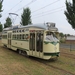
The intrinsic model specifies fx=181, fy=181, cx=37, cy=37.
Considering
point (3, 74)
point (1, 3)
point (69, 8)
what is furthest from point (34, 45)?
point (69, 8)

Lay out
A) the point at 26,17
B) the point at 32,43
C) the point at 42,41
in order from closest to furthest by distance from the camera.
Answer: the point at 42,41
the point at 32,43
the point at 26,17

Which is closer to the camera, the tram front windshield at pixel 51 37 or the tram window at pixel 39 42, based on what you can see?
the tram front windshield at pixel 51 37

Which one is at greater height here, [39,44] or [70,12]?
[70,12]

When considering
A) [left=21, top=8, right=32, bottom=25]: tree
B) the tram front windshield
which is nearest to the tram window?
the tram front windshield

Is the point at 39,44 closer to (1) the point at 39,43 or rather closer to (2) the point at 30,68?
(1) the point at 39,43

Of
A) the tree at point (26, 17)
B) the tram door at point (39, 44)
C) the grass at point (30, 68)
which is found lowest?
the grass at point (30, 68)

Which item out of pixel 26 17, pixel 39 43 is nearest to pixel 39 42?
pixel 39 43

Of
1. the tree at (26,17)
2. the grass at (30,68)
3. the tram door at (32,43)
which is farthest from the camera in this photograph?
the tree at (26,17)

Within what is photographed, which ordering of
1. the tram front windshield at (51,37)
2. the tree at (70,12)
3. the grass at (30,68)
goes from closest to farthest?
the grass at (30,68)
the tram front windshield at (51,37)
the tree at (70,12)

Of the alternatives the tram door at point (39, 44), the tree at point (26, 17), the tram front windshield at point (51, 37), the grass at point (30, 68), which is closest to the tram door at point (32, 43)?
the tram door at point (39, 44)

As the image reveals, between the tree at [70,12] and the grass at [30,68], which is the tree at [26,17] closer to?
the tree at [70,12]

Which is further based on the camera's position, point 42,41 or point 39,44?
point 39,44

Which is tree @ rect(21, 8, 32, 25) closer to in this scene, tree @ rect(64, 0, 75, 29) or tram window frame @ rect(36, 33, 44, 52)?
tree @ rect(64, 0, 75, 29)

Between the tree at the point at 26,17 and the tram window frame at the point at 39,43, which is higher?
the tree at the point at 26,17
